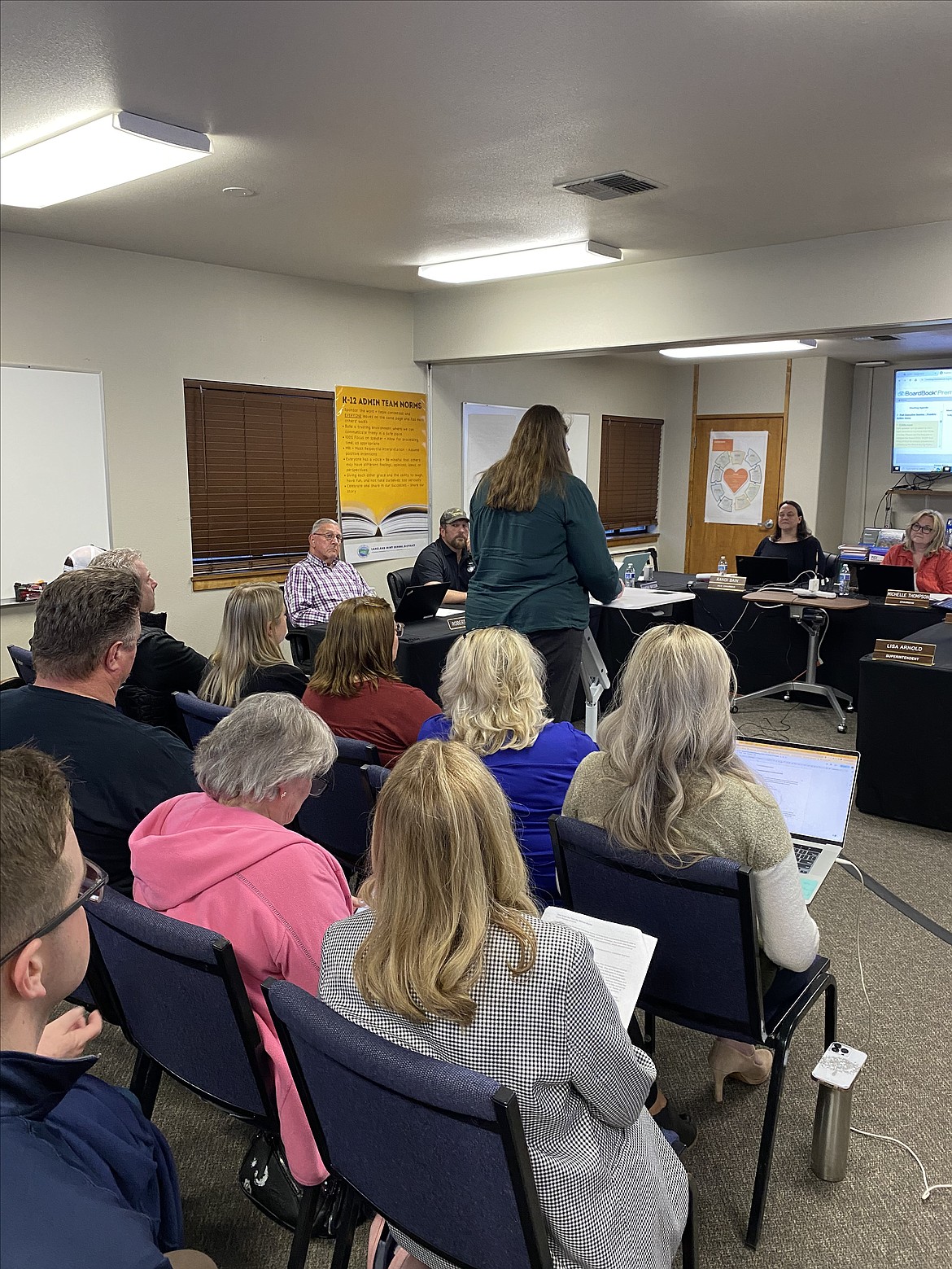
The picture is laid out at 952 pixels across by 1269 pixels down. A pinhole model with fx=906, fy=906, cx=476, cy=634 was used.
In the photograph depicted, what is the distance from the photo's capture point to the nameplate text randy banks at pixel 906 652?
389cm

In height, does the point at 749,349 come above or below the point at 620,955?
above

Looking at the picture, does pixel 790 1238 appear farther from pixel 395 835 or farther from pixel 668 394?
pixel 668 394

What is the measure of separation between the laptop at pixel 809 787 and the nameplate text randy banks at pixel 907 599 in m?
4.03

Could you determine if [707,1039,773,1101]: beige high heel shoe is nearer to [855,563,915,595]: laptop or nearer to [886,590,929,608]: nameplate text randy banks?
[886,590,929,608]: nameplate text randy banks

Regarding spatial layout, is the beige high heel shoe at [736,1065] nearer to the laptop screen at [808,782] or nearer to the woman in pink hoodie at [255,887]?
the laptop screen at [808,782]

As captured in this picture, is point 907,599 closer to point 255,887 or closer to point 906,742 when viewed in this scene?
point 906,742

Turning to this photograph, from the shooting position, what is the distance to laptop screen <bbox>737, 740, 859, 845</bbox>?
79.3 inches

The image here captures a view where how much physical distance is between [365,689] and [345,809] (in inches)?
15.8

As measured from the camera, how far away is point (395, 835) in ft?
3.98

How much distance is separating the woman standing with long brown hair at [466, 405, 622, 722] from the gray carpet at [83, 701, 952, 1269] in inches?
53.7

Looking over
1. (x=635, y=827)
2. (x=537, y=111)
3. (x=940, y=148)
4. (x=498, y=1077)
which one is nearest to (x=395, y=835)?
(x=498, y=1077)

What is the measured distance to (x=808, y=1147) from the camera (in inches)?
79.8

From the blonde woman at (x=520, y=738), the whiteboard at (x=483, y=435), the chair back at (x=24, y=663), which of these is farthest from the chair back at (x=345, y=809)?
the whiteboard at (x=483, y=435)

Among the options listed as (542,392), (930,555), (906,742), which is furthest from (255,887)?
(542,392)
